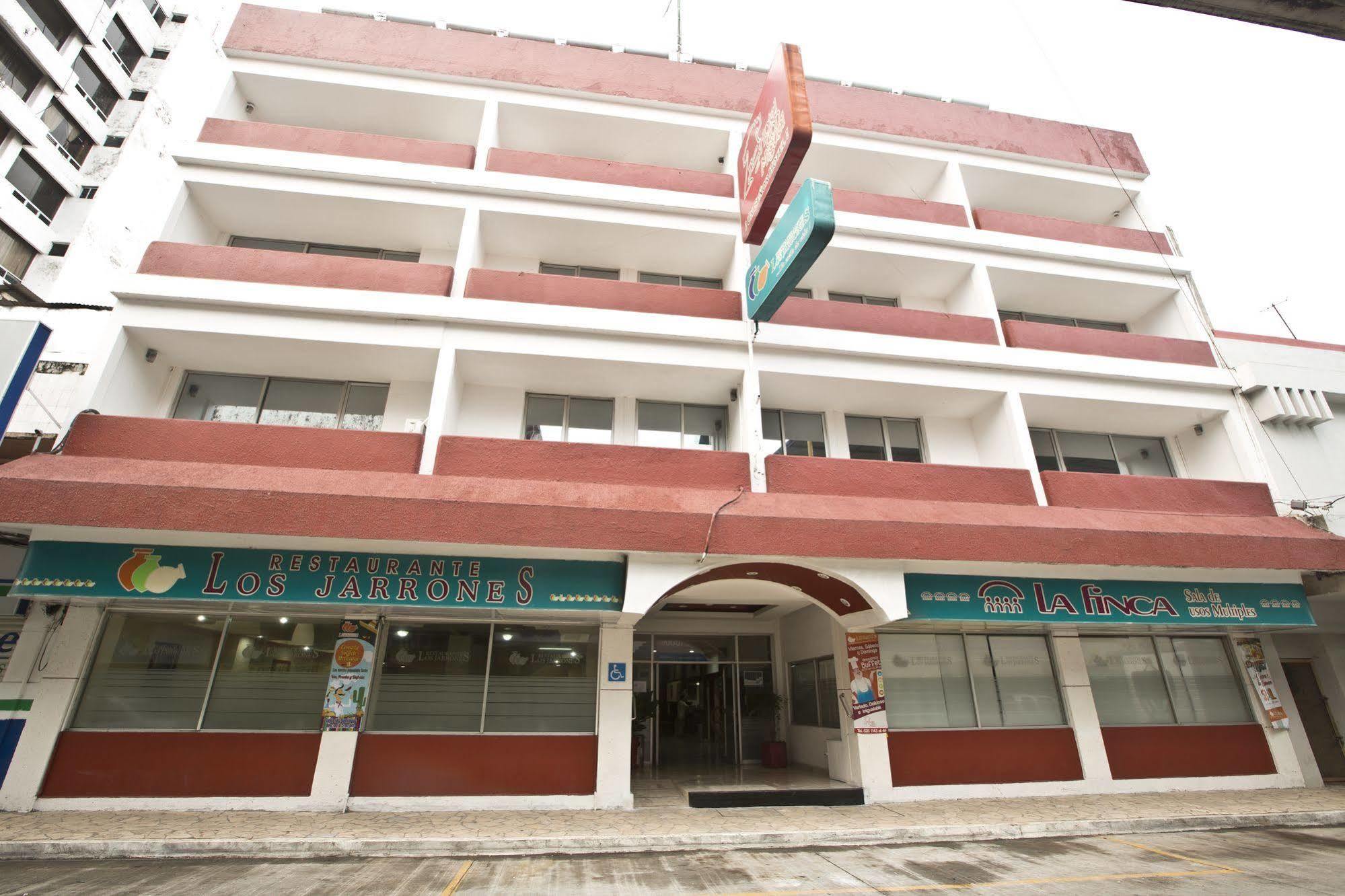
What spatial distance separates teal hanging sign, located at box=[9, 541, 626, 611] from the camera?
8359 mm

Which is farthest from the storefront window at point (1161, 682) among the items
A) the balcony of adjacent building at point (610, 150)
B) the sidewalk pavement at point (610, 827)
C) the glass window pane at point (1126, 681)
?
the balcony of adjacent building at point (610, 150)

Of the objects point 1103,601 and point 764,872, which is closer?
point 764,872

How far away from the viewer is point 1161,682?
38.1 feet

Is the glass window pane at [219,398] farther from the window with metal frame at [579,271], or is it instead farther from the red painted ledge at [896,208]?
the red painted ledge at [896,208]

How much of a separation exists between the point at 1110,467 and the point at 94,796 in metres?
19.0

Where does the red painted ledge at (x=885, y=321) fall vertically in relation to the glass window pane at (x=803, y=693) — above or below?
above

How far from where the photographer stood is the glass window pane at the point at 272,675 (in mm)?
9117

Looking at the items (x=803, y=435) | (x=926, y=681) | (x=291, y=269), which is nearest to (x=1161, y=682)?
(x=926, y=681)

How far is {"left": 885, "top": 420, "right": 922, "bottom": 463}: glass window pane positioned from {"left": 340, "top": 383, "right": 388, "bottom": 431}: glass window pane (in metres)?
10.2

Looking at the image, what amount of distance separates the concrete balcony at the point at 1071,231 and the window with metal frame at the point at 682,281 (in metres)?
6.27

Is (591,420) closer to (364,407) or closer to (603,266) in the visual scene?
(603,266)

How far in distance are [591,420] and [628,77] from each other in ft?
27.0

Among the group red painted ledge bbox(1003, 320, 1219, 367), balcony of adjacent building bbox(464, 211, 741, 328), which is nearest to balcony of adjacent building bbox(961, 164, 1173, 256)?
red painted ledge bbox(1003, 320, 1219, 367)

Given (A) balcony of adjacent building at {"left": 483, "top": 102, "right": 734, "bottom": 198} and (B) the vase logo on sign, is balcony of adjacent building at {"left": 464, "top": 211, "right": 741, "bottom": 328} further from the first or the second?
(B) the vase logo on sign
